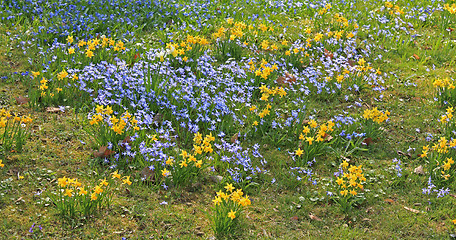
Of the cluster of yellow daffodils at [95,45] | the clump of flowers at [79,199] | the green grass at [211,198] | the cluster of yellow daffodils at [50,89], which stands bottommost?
the green grass at [211,198]

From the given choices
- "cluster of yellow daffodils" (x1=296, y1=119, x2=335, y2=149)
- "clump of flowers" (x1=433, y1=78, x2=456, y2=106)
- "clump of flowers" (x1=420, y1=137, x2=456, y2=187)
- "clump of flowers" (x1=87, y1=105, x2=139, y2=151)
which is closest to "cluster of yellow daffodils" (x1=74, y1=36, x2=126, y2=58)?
"clump of flowers" (x1=87, y1=105, x2=139, y2=151)

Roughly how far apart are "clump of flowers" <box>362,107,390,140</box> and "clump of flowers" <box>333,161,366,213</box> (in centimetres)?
68

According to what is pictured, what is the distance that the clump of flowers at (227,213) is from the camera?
3.52 meters

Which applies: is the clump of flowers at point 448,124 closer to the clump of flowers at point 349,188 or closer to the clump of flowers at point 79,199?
the clump of flowers at point 349,188

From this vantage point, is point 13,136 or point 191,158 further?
point 13,136

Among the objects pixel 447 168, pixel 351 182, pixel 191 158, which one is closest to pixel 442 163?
pixel 447 168

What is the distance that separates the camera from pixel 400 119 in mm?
5270

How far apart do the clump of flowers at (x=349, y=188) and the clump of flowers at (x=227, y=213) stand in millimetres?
906

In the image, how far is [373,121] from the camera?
15.9 feet

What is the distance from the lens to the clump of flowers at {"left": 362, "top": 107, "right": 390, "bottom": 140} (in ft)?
15.4

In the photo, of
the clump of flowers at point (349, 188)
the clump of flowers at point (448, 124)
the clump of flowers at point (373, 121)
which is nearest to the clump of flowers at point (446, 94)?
the clump of flowers at point (448, 124)

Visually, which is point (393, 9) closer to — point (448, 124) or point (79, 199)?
point (448, 124)

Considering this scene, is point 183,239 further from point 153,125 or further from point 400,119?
point 400,119

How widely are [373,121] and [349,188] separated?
41.3 inches
